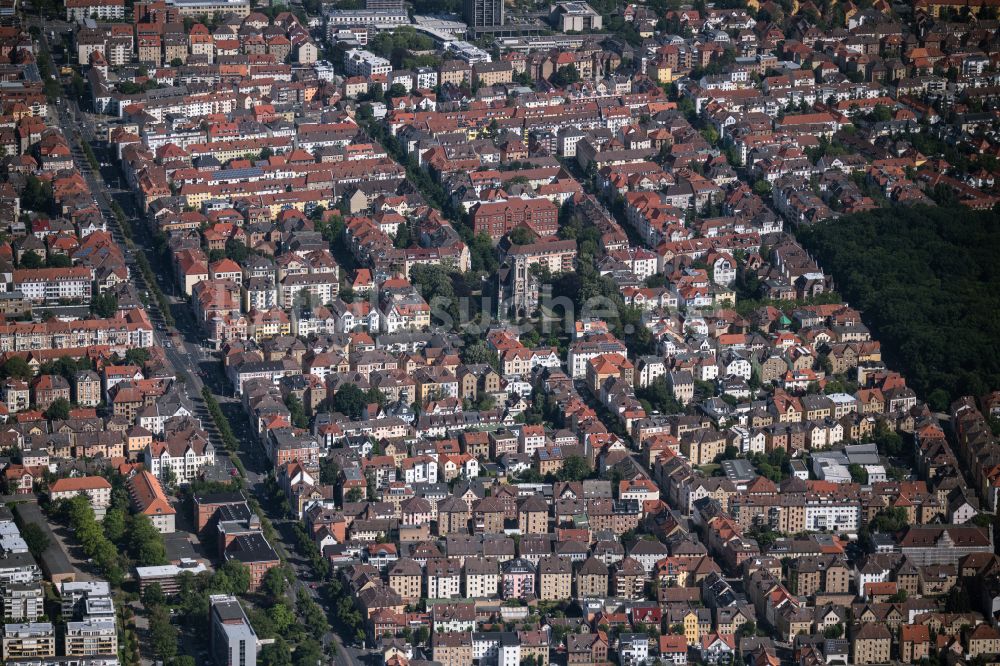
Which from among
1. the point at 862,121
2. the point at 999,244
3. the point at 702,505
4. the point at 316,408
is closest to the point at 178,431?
the point at 316,408

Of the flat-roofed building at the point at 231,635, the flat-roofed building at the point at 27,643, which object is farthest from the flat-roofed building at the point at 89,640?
the flat-roofed building at the point at 231,635

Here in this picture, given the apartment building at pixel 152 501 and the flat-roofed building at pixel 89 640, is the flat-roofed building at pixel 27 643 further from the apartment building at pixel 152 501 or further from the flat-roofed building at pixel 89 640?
the apartment building at pixel 152 501

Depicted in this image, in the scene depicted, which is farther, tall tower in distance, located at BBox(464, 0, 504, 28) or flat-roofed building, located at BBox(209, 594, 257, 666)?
tall tower in distance, located at BBox(464, 0, 504, 28)

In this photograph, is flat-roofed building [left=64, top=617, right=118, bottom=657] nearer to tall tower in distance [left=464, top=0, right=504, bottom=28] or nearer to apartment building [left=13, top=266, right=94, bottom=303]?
apartment building [left=13, top=266, right=94, bottom=303]

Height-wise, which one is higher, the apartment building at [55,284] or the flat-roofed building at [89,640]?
the apartment building at [55,284]

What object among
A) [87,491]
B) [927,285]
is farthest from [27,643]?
[927,285]

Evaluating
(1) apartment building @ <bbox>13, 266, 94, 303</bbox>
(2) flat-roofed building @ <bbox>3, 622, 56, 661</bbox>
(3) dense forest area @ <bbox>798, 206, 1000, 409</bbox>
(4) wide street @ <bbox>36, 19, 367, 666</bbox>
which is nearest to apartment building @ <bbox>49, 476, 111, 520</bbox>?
(4) wide street @ <bbox>36, 19, 367, 666</bbox>

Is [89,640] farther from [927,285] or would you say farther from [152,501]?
[927,285]
